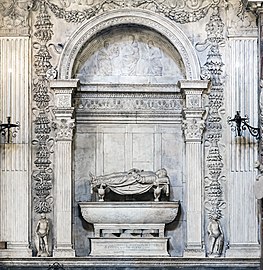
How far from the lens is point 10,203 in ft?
58.4

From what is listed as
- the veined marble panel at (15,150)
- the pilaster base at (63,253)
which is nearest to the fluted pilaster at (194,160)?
the pilaster base at (63,253)

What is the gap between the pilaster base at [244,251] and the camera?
58.0 ft

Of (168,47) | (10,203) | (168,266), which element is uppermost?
(168,47)

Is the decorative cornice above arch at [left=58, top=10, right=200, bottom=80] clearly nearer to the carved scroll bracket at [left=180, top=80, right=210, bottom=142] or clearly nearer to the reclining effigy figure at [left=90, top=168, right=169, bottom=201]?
the carved scroll bracket at [left=180, top=80, right=210, bottom=142]

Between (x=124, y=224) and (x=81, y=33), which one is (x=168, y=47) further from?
(x=124, y=224)

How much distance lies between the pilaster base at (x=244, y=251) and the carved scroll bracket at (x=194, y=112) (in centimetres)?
219

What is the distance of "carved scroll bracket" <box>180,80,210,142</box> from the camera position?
18.0 meters

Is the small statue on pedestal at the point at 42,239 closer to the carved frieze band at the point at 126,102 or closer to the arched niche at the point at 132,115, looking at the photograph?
the arched niche at the point at 132,115

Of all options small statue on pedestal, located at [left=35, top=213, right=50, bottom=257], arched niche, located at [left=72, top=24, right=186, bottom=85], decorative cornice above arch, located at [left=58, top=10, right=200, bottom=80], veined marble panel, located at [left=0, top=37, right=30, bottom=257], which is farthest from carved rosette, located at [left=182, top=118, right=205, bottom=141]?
small statue on pedestal, located at [left=35, top=213, right=50, bottom=257]

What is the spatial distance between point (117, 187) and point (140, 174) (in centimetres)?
51

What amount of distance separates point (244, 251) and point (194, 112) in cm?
280

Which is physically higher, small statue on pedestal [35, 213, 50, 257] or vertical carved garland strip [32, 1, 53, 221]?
vertical carved garland strip [32, 1, 53, 221]

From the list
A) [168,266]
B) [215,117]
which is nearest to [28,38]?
[215,117]

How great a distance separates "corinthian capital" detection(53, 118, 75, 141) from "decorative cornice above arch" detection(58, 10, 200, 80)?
1.05 metres
